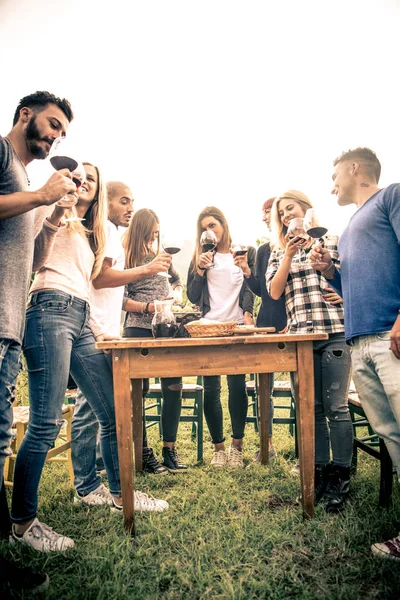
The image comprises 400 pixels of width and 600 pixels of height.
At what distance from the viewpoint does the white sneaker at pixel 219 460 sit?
3.26 meters

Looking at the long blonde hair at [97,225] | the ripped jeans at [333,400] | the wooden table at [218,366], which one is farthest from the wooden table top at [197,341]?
the long blonde hair at [97,225]

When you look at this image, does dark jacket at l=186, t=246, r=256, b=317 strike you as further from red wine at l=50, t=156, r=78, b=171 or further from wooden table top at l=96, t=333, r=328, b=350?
red wine at l=50, t=156, r=78, b=171

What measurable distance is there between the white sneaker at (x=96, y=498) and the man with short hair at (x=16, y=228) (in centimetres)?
90

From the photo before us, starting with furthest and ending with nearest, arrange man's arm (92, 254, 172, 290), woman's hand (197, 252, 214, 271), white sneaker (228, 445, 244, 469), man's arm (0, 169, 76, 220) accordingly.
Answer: white sneaker (228, 445, 244, 469)
woman's hand (197, 252, 214, 271)
man's arm (92, 254, 172, 290)
man's arm (0, 169, 76, 220)

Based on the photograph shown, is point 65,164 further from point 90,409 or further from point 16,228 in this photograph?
point 90,409

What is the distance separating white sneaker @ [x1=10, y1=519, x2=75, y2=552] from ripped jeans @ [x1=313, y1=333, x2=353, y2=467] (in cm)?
160

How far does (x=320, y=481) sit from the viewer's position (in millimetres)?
2527

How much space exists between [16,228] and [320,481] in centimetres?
234

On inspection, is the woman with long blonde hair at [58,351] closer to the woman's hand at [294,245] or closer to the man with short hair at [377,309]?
the woman's hand at [294,245]

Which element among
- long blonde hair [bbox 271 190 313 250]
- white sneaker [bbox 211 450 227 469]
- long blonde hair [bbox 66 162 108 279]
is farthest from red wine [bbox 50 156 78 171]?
white sneaker [bbox 211 450 227 469]

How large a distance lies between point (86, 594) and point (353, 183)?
94.5 inches

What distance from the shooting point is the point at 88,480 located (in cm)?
249

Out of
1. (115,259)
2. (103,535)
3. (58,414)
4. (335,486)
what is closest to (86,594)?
(103,535)

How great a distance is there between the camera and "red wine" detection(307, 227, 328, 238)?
235 centimetres
